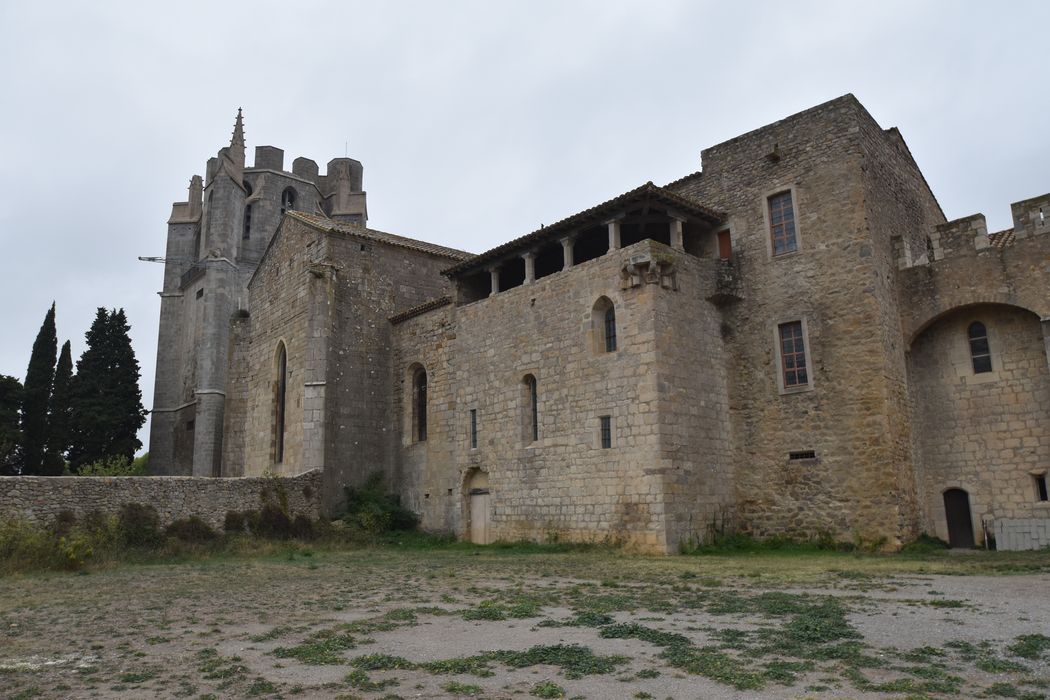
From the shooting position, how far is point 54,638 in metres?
7.73

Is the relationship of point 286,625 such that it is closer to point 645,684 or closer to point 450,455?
point 645,684

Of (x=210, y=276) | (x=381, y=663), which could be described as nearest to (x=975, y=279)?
(x=381, y=663)

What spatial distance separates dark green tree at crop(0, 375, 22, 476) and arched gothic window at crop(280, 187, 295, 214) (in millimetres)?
17834

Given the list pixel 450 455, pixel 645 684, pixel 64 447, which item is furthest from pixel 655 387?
pixel 64 447

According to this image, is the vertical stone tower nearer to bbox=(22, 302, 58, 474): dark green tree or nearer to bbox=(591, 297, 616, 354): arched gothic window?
bbox=(22, 302, 58, 474): dark green tree

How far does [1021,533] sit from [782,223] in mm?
8330

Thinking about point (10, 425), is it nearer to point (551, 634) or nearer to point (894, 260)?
point (551, 634)

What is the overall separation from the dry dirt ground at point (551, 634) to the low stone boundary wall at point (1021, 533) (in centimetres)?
315

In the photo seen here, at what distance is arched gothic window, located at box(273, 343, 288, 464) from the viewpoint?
85.5ft

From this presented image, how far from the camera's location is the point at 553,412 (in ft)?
61.8

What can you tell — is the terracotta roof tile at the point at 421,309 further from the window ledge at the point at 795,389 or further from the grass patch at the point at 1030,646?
the grass patch at the point at 1030,646

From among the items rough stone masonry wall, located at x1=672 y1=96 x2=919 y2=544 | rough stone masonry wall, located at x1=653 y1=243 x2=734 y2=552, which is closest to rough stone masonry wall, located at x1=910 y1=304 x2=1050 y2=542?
rough stone masonry wall, located at x1=672 y1=96 x2=919 y2=544

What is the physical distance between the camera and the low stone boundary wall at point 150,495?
1684 cm

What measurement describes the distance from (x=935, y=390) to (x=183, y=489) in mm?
18352
